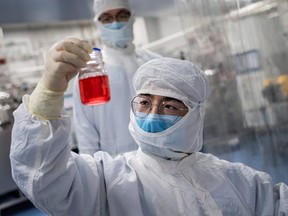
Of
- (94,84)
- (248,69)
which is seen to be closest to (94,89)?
(94,84)

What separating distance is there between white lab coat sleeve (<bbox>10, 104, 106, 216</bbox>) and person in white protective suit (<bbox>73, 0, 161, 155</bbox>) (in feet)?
2.75

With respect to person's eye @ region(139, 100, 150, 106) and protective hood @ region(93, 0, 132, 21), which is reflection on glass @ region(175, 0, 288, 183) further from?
person's eye @ region(139, 100, 150, 106)

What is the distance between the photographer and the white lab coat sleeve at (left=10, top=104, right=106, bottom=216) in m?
0.78

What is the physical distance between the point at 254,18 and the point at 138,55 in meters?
0.75

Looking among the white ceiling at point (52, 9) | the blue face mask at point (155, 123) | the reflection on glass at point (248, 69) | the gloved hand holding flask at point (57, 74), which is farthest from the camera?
the white ceiling at point (52, 9)

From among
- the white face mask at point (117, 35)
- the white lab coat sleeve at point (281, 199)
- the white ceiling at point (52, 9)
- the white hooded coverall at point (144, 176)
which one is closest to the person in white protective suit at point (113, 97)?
the white face mask at point (117, 35)

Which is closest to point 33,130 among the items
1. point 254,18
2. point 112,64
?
point 112,64

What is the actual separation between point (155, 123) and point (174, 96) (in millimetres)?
108

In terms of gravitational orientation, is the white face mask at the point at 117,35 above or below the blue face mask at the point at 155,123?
above

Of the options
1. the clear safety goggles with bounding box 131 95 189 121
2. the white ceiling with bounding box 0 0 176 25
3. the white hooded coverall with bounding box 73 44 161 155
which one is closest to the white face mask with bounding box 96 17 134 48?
the white hooded coverall with bounding box 73 44 161 155

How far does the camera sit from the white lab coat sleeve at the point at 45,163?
2.55ft

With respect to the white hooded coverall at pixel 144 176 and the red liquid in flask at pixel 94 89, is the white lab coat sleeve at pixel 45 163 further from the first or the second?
the red liquid in flask at pixel 94 89

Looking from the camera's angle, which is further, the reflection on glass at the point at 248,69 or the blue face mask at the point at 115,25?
the reflection on glass at the point at 248,69

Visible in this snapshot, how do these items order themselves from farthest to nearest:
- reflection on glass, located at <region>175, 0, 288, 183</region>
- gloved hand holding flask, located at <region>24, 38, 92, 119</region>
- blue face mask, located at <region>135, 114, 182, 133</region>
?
reflection on glass, located at <region>175, 0, 288, 183</region> → blue face mask, located at <region>135, 114, 182, 133</region> → gloved hand holding flask, located at <region>24, 38, 92, 119</region>
